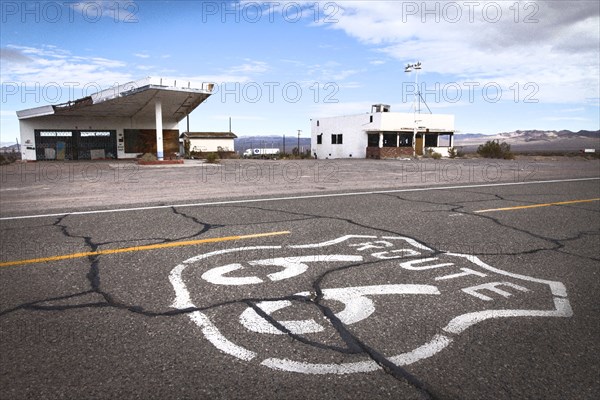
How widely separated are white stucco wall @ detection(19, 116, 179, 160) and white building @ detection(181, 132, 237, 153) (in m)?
16.1

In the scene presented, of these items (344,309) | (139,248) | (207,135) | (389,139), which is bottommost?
(344,309)

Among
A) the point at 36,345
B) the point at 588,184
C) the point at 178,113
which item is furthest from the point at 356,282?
the point at 178,113

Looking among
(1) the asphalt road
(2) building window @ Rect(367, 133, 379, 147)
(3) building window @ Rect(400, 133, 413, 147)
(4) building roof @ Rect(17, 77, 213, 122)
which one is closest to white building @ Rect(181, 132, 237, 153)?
(4) building roof @ Rect(17, 77, 213, 122)

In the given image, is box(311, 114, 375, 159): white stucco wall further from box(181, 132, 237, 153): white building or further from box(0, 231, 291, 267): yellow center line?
box(0, 231, 291, 267): yellow center line

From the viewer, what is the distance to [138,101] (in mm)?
26734

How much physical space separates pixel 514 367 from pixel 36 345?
10.0ft

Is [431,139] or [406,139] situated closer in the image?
[406,139]

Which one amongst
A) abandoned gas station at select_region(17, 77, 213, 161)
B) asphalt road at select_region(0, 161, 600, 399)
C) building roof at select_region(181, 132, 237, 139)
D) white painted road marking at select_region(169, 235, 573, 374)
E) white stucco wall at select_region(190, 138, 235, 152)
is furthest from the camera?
building roof at select_region(181, 132, 237, 139)

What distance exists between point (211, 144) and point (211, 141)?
1.40ft

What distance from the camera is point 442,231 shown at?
→ 6.01 m

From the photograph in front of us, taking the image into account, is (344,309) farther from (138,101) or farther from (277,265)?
(138,101)

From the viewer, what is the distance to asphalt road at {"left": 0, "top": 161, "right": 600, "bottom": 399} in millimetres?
2305

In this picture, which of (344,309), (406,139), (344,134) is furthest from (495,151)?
(344,309)

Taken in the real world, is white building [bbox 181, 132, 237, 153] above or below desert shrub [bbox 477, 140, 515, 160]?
above
